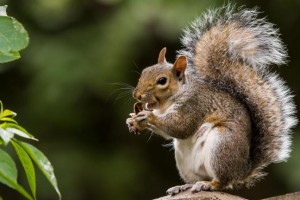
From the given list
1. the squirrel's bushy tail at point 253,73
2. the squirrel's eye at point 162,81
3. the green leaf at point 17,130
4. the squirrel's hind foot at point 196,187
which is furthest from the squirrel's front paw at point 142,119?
the green leaf at point 17,130

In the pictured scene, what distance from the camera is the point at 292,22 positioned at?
5.95 m

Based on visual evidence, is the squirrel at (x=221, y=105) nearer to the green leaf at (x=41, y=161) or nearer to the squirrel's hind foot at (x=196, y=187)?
the squirrel's hind foot at (x=196, y=187)

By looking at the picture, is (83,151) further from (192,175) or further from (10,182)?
(10,182)

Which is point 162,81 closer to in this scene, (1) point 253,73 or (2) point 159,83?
(2) point 159,83

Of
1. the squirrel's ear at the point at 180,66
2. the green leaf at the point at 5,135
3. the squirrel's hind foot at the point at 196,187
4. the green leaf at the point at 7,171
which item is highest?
the green leaf at the point at 5,135

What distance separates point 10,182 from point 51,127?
5.20m

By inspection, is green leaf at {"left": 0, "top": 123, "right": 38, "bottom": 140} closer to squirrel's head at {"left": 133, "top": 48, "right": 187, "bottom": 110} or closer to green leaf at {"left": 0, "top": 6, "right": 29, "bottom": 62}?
green leaf at {"left": 0, "top": 6, "right": 29, "bottom": 62}


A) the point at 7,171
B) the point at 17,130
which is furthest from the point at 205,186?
the point at 7,171

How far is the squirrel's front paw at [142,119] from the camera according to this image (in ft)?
8.59

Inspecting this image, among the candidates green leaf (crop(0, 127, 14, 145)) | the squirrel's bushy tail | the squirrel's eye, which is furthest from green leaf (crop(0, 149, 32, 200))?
the squirrel's bushy tail

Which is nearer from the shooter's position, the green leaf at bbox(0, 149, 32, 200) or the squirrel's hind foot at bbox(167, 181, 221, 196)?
the green leaf at bbox(0, 149, 32, 200)

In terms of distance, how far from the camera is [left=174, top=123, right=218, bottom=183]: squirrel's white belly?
273cm

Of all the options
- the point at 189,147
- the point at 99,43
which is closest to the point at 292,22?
the point at 99,43

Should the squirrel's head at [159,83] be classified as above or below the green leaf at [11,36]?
below
